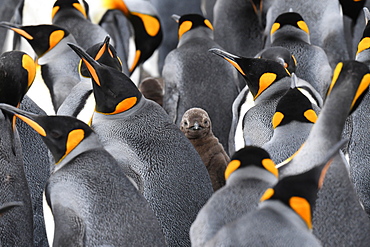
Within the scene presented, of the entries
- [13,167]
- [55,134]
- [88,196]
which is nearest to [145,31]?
[13,167]

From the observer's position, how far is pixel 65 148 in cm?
236

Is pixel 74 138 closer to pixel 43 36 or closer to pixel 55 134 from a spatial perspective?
pixel 55 134

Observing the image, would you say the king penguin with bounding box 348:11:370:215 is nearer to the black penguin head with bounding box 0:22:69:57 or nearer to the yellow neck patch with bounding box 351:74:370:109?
the yellow neck patch with bounding box 351:74:370:109

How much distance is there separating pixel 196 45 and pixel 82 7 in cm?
84

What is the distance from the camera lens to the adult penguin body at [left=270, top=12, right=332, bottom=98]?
3812 millimetres

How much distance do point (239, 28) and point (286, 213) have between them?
322 centimetres

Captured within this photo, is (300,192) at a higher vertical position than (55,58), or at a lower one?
higher

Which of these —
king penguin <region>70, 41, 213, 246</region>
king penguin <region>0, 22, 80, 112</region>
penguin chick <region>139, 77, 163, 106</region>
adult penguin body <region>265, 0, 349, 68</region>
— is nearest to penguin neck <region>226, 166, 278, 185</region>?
king penguin <region>70, 41, 213, 246</region>

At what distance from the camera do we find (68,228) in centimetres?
220

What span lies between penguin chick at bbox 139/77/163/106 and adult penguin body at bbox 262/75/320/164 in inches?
76.4

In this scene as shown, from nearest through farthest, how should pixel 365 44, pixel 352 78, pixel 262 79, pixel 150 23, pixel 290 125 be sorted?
pixel 352 78 → pixel 290 125 → pixel 262 79 → pixel 365 44 → pixel 150 23

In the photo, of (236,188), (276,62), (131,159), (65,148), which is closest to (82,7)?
(276,62)

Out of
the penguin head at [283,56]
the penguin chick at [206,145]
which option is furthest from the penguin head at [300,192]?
the penguin head at [283,56]

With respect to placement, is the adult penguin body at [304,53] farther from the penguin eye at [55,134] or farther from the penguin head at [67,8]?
the penguin eye at [55,134]
